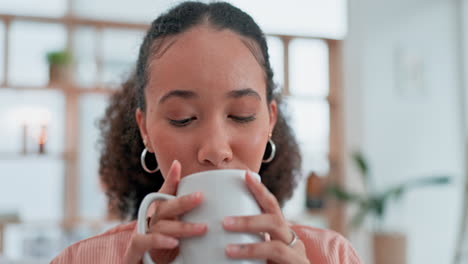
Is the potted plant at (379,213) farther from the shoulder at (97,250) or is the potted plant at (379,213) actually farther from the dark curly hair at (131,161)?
the shoulder at (97,250)

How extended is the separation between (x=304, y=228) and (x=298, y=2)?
3.82 m

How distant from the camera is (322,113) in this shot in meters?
4.59

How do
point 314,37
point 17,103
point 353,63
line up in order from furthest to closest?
point 353,63 → point 314,37 → point 17,103

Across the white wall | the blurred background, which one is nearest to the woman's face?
the blurred background

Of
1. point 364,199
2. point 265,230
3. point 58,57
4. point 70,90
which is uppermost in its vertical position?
point 58,57

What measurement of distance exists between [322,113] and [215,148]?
13.0 ft

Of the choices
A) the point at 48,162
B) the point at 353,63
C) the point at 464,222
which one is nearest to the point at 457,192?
the point at 464,222

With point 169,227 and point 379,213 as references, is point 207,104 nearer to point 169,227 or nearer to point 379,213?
point 169,227

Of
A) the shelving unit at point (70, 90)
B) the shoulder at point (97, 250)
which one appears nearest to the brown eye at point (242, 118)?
the shoulder at point (97, 250)

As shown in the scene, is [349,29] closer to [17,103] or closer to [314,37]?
[314,37]

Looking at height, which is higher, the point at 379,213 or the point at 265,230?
the point at 265,230

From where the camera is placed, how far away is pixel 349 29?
5.04m

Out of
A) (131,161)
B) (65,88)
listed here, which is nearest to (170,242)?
(131,161)

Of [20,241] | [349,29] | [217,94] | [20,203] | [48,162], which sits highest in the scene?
[349,29]
